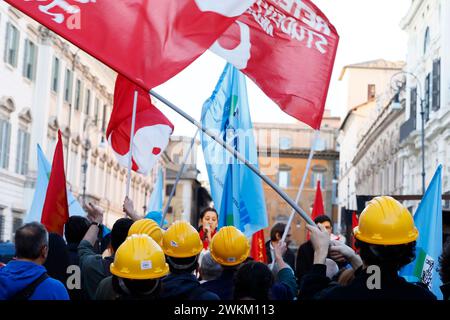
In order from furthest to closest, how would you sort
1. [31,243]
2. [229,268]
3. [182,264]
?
1. [229,268]
2. [182,264]
3. [31,243]

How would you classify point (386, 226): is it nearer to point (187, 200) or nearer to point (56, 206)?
point (56, 206)

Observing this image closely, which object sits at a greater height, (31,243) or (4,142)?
(4,142)

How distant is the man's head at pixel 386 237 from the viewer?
3.92m

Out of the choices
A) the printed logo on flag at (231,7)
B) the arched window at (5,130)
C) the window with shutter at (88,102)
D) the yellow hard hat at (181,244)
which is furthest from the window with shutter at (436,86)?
the yellow hard hat at (181,244)

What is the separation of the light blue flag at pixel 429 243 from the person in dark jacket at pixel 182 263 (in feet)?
9.78

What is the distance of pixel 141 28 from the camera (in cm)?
618

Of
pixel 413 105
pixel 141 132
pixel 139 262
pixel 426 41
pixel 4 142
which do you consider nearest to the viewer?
pixel 139 262

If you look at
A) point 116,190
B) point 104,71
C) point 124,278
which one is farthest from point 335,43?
point 116,190

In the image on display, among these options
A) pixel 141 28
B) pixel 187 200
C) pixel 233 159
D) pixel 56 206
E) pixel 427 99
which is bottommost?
pixel 56 206

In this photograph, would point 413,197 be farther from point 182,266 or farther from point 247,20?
point 182,266

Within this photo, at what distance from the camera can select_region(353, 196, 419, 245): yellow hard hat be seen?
13.1ft

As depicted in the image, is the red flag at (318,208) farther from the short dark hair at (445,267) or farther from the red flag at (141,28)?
the short dark hair at (445,267)

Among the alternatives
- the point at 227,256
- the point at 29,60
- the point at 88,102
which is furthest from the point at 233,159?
the point at 88,102

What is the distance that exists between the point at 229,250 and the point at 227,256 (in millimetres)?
45
